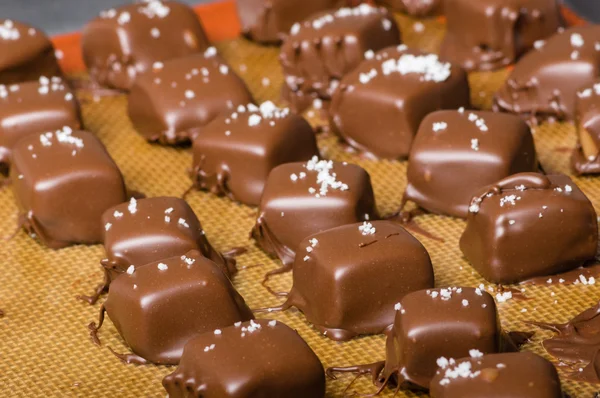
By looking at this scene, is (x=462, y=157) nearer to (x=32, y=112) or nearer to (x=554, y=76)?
(x=554, y=76)

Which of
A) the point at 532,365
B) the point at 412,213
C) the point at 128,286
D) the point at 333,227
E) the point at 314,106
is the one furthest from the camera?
the point at 314,106

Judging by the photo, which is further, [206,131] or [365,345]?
[206,131]

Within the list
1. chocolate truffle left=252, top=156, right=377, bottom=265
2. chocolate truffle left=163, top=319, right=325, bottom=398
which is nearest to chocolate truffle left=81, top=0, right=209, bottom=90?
chocolate truffle left=252, top=156, right=377, bottom=265

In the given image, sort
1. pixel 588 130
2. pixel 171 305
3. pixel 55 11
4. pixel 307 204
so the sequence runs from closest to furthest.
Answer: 1. pixel 171 305
2. pixel 307 204
3. pixel 588 130
4. pixel 55 11

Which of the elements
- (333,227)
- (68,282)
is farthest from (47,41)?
(333,227)

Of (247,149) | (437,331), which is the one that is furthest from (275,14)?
(437,331)

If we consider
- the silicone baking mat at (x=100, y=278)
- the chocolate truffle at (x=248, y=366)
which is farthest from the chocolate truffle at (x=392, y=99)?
the chocolate truffle at (x=248, y=366)

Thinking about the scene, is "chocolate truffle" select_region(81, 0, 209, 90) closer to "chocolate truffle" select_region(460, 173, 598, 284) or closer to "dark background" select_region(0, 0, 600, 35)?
"dark background" select_region(0, 0, 600, 35)

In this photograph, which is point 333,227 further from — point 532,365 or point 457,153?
point 532,365
